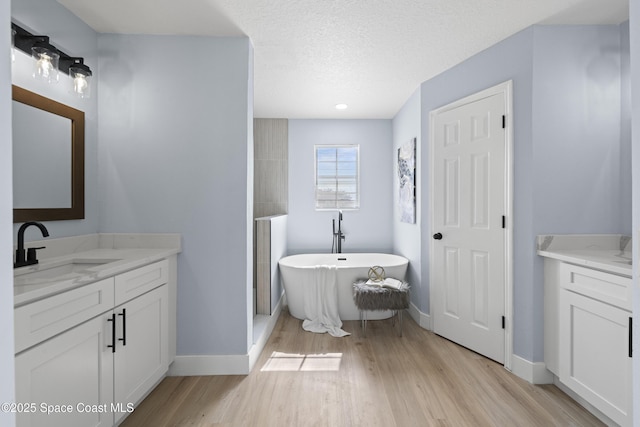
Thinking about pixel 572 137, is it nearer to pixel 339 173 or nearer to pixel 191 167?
pixel 191 167

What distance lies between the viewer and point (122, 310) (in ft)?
5.68

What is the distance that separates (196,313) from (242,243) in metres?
0.61

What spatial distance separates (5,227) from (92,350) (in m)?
1.17

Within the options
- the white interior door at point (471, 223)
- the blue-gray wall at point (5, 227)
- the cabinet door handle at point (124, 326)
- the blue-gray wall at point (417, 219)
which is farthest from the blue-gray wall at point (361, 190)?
the blue-gray wall at point (5, 227)

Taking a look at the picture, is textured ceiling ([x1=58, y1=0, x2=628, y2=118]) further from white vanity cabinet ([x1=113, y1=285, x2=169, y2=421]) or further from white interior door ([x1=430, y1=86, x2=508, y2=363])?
white vanity cabinet ([x1=113, y1=285, x2=169, y2=421])

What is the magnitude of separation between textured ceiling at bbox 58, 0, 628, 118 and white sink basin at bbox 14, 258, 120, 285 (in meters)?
1.60

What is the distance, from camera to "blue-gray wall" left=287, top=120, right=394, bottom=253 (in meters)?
4.68

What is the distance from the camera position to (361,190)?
4723 mm

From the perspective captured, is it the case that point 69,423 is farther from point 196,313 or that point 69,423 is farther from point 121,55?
point 121,55

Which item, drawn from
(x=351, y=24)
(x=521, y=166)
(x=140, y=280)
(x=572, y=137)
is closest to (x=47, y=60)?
(x=140, y=280)

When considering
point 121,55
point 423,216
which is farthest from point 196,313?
point 423,216

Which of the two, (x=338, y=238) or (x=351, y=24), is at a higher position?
(x=351, y=24)

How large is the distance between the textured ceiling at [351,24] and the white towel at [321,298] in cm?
194

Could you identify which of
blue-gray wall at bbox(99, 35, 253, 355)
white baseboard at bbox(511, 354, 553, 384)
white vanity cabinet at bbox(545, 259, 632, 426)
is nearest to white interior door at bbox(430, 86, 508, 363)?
white baseboard at bbox(511, 354, 553, 384)
